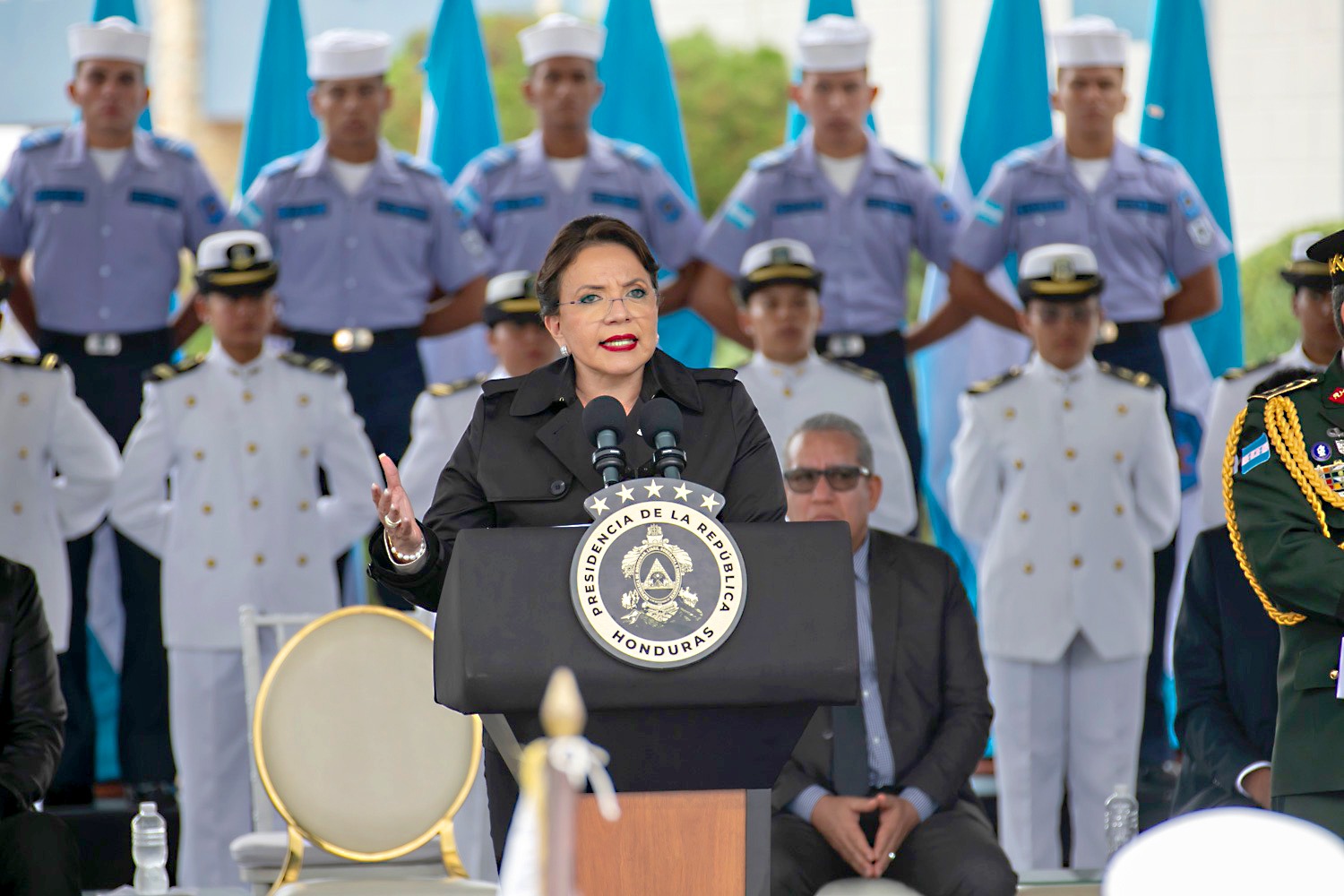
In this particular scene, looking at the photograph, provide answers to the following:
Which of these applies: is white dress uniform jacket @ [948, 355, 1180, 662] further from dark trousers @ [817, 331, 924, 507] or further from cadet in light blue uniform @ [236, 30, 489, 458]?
cadet in light blue uniform @ [236, 30, 489, 458]

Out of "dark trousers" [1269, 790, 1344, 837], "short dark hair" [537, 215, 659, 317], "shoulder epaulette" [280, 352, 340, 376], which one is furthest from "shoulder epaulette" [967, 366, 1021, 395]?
"short dark hair" [537, 215, 659, 317]

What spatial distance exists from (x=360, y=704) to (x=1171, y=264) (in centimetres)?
313

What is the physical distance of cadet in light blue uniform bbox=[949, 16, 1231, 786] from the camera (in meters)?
5.49

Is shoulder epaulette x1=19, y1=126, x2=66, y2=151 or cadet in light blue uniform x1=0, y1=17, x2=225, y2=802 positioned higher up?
shoulder epaulette x1=19, y1=126, x2=66, y2=151

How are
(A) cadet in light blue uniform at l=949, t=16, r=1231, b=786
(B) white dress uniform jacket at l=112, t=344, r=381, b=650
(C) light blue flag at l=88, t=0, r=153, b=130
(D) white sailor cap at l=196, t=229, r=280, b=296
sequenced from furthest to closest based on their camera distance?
(C) light blue flag at l=88, t=0, r=153, b=130 → (A) cadet in light blue uniform at l=949, t=16, r=1231, b=786 → (D) white sailor cap at l=196, t=229, r=280, b=296 → (B) white dress uniform jacket at l=112, t=344, r=381, b=650

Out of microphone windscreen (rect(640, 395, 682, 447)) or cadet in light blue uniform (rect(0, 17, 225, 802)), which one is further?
cadet in light blue uniform (rect(0, 17, 225, 802))

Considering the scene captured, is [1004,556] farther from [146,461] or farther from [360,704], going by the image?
[146,461]

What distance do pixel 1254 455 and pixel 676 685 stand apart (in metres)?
1.19

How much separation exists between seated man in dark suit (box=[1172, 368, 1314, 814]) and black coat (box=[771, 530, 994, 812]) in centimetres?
43

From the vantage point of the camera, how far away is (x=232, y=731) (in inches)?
188

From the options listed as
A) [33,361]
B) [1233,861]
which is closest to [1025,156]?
[33,361]

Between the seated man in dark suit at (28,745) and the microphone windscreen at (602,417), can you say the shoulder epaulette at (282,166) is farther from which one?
the microphone windscreen at (602,417)

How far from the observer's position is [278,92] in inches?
241

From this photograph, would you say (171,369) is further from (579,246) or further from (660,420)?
(660,420)
